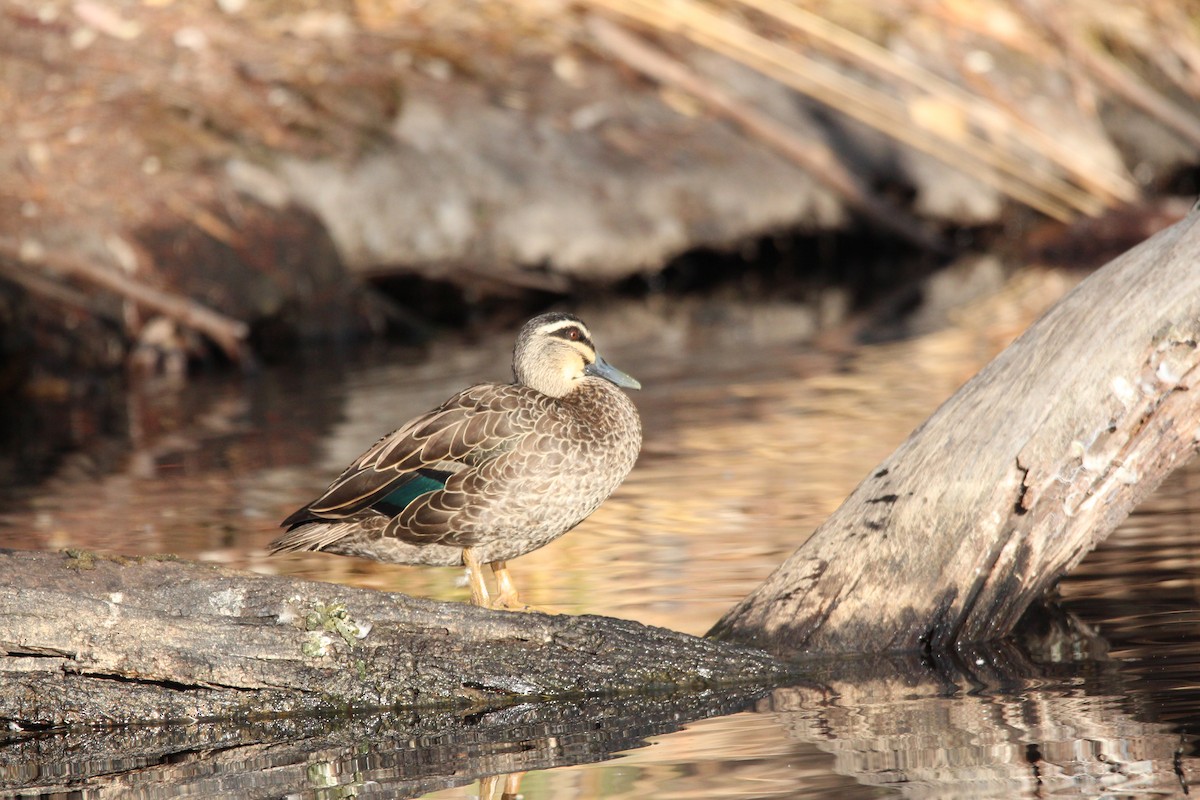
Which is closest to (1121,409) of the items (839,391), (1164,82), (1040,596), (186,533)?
(1040,596)

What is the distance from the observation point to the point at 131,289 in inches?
539

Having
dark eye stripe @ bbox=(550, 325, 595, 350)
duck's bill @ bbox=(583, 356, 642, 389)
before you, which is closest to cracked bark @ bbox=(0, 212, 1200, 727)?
duck's bill @ bbox=(583, 356, 642, 389)

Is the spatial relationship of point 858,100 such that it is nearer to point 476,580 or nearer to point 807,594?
point 476,580

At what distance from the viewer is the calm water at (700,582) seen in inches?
174

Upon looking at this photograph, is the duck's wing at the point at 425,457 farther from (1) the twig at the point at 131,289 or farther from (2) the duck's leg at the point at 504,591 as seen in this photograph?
(1) the twig at the point at 131,289

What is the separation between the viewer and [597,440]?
A: 19.9ft

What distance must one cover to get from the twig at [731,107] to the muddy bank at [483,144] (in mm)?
39

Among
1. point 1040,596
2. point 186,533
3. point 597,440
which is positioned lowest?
point 1040,596

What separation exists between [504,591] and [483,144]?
11.4 m

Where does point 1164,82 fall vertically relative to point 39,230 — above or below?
above

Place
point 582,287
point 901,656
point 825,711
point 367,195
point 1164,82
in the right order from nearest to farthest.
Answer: point 825,711 < point 901,656 < point 367,195 < point 582,287 < point 1164,82

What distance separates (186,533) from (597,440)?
9.89ft

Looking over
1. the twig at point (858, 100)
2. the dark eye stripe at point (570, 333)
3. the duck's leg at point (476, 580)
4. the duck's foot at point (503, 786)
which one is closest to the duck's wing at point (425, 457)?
the duck's leg at point (476, 580)

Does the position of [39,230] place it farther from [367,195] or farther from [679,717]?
[679,717]
